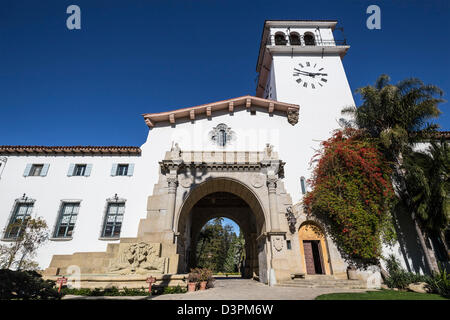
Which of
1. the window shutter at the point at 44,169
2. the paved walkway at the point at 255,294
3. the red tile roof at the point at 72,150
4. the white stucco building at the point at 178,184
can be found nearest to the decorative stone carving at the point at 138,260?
the white stucco building at the point at 178,184

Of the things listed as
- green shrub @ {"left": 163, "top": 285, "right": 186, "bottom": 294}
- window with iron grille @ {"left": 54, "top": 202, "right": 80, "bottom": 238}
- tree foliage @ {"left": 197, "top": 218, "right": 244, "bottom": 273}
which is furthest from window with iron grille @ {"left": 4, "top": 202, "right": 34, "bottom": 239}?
tree foliage @ {"left": 197, "top": 218, "right": 244, "bottom": 273}

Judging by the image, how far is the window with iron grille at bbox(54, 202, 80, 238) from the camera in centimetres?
1376

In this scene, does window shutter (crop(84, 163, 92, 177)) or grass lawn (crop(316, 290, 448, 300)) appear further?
window shutter (crop(84, 163, 92, 177))

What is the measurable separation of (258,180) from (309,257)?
5.98m

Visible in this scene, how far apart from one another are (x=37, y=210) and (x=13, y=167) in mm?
4178

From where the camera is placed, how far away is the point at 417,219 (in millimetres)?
12695

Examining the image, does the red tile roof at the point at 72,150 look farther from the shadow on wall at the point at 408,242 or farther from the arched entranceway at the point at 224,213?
the shadow on wall at the point at 408,242

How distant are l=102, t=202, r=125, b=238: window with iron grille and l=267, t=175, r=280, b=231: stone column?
9859mm

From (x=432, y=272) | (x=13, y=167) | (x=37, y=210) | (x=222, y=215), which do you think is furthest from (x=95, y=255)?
(x=432, y=272)

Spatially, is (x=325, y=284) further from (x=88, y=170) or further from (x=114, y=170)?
(x=88, y=170)

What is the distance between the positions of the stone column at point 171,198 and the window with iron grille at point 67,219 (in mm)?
6412

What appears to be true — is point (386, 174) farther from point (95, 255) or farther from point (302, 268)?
point (95, 255)

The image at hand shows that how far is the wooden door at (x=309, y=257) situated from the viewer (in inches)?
544

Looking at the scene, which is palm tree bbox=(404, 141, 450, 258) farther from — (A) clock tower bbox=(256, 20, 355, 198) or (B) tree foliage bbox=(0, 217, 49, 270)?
(B) tree foliage bbox=(0, 217, 49, 270)
